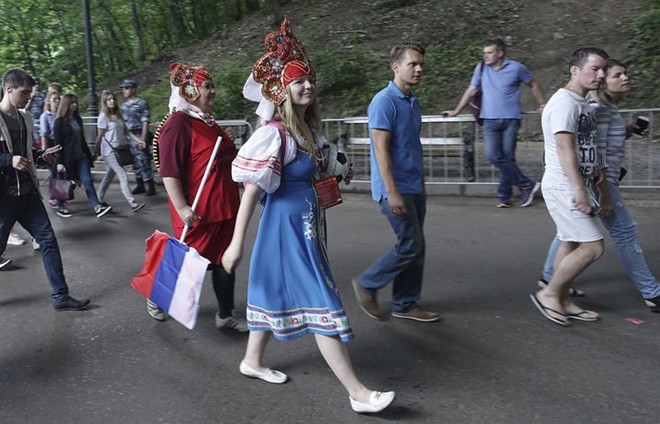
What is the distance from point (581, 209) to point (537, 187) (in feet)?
14.0

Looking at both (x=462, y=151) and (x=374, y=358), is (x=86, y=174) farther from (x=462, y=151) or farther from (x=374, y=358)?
(x=374, y=358)

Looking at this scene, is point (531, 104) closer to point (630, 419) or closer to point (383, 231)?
point (383, 231)

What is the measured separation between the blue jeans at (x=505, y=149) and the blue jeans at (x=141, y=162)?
17.1 ft

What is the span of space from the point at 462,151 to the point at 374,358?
5.85 meters

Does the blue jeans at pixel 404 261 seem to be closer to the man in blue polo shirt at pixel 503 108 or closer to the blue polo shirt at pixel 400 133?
the blue polo shirt at pixel 400 133

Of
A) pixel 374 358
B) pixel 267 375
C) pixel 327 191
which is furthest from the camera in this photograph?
pixel 374 358

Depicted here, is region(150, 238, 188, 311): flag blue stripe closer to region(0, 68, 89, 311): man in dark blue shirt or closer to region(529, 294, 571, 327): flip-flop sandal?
region(0, 68, 89, 311): man in dark blue shirt

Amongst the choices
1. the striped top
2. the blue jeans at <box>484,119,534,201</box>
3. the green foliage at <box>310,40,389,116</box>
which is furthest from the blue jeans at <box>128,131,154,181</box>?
the striped top

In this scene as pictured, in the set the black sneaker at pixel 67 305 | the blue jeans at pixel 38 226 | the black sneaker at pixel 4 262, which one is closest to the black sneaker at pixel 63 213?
the black sneaker at pixel 4 262

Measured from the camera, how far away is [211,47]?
22047 millimetres

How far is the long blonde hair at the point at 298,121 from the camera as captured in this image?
139 inches

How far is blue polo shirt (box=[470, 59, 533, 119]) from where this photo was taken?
820 centimetres

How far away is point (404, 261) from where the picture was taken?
4.61 m

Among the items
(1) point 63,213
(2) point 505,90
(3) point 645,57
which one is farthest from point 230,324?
(3) point 645,57
